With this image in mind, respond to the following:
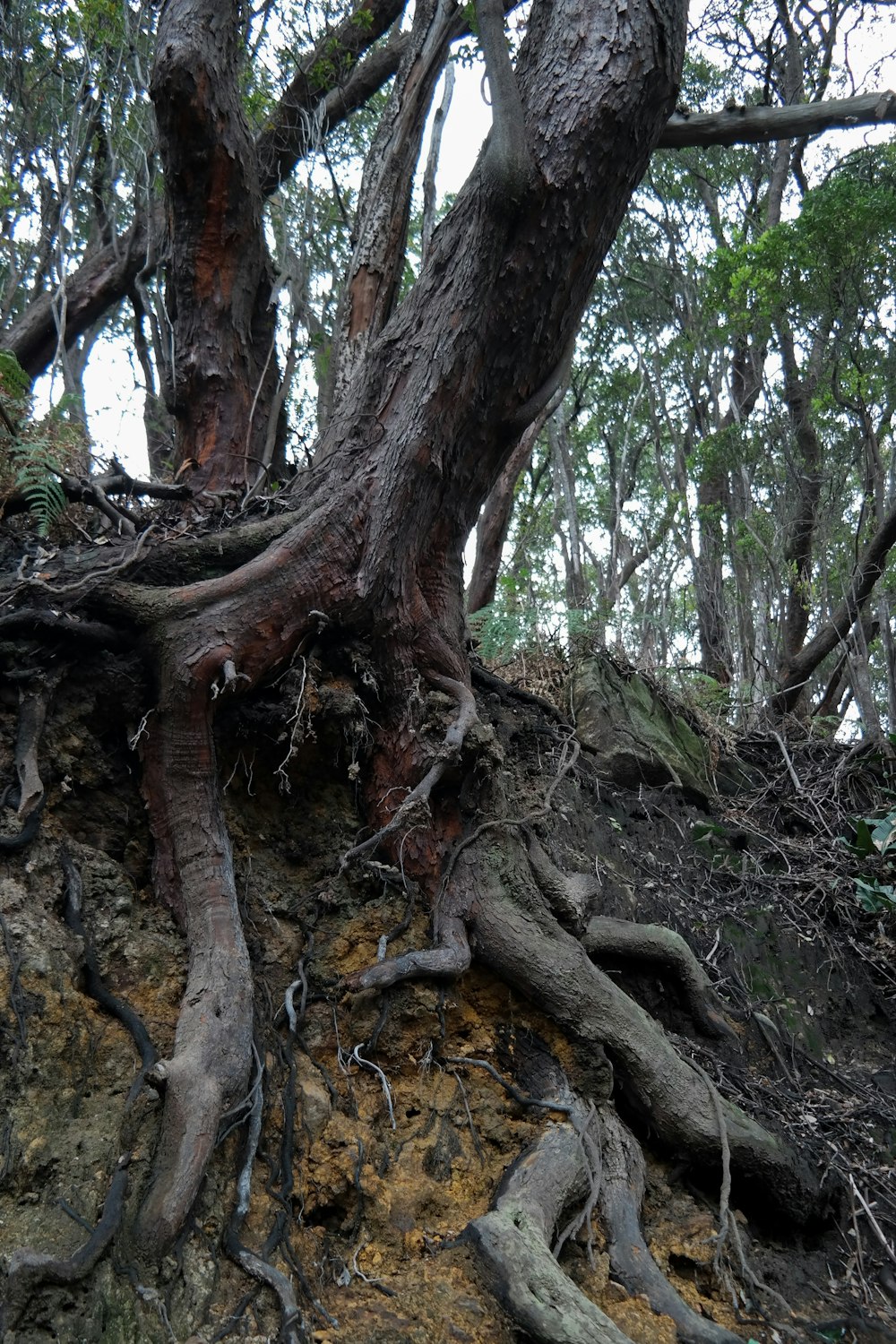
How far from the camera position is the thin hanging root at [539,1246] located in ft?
7.79

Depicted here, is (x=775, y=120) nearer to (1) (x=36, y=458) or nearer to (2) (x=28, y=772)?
(1) (x=36, y=458)

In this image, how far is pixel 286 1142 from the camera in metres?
2.77

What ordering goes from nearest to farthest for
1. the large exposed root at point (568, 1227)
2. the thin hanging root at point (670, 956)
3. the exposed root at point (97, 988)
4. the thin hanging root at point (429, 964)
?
1. the large exposed root at point (568, 1227)
2. the exposed root at point (97, 988)
3. the thin hanging root at point (429, 964)
4. the thin hanging root at point (670, 956)

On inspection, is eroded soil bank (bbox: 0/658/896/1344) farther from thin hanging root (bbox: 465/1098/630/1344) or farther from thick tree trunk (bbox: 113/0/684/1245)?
thick tree trunk (bbox: 113/0/684/1245)

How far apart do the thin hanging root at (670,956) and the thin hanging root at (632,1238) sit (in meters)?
0.83

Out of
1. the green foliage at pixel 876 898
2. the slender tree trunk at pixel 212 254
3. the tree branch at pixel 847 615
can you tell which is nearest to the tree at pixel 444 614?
the slender tree trunk at pixel 212 254

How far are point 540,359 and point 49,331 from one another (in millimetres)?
6741

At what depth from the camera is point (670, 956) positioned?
13.6 ft

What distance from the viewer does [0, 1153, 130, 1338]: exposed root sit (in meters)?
2.00

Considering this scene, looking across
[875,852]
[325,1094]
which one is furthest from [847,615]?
[325,1094]

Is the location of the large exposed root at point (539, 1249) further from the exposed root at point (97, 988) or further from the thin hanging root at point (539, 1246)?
the exposed root at point (97, 988)

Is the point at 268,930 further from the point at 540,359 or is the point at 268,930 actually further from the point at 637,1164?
the point at 540,359

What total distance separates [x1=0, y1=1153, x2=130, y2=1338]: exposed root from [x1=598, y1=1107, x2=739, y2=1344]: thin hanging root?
1674 millimetres

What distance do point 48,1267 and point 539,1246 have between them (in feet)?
4.48
